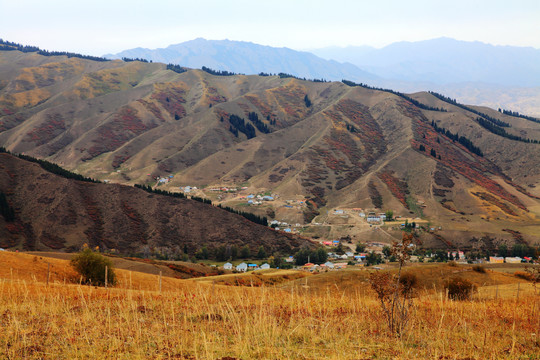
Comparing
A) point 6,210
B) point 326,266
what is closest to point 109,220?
point 6,210

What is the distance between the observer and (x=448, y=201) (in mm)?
178375

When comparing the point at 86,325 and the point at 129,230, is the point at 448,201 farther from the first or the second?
the point at 86,325

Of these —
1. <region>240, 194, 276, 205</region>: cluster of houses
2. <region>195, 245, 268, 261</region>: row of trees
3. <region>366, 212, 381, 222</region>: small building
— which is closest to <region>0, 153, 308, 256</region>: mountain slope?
<region>195, 245, 268, 261</region>: row of trees

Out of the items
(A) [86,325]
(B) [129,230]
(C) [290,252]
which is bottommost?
(C) [290,252]

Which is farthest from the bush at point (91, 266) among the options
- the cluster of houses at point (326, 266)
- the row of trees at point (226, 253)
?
the cluster of houses at point (326, 266)

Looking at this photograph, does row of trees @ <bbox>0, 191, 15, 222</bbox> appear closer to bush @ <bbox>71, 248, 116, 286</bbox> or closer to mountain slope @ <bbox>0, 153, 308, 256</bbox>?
mountain slope @ <bbox>0, 153, 308, 256</bbox>

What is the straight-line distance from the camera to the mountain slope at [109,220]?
100438 mm

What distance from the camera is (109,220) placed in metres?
111

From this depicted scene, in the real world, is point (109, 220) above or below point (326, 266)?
above

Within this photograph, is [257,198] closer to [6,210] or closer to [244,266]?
[244,266]

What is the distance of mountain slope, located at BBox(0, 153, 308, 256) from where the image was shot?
100 meters

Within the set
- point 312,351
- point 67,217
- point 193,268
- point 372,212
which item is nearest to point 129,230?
point 67,217

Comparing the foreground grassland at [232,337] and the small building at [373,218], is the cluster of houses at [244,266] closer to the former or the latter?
the small building at [373,218]

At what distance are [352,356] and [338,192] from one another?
187 m
